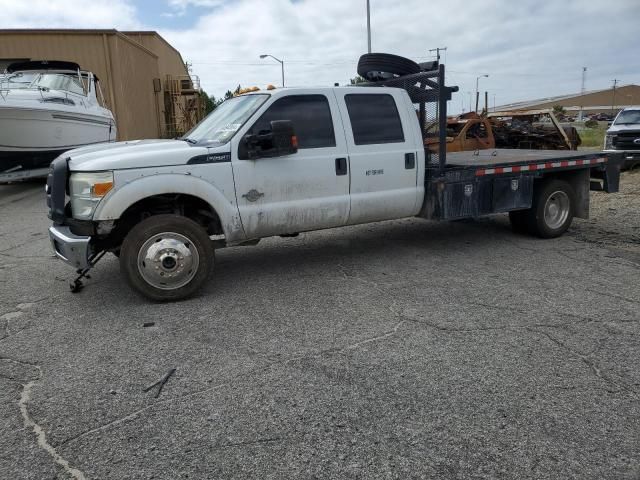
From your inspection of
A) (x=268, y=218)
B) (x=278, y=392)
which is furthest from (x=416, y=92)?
(x=278, y=392)

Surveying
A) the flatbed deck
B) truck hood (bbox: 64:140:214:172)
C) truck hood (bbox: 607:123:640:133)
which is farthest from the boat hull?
truck hood (bbox: 607:123:640:133)

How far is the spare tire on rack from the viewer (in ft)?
22.5

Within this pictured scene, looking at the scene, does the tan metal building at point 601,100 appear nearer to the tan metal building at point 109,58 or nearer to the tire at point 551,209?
the tan metal building at point 109,58

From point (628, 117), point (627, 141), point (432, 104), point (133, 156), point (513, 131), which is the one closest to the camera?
point (133, 156)

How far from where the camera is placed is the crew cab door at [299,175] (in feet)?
17.5

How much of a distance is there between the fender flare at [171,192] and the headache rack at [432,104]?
2574mm

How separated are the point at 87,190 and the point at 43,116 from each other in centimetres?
871

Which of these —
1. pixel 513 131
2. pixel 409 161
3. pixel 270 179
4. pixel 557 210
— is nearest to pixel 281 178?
pixel 270 179

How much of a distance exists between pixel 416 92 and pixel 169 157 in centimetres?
327

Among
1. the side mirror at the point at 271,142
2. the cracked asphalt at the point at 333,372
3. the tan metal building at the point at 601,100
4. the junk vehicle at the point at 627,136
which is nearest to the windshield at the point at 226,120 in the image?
the side mirror at the point at 271,142

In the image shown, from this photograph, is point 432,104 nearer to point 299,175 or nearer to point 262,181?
point 299,175

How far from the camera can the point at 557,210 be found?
25.0 ft

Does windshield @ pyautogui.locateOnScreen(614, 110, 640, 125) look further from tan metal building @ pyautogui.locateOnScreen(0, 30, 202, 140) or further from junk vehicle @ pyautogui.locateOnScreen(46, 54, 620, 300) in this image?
tan metal building @ pyautogui.locateOnScreen(0, 30, 202, 140)

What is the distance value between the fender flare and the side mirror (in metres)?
0.52
